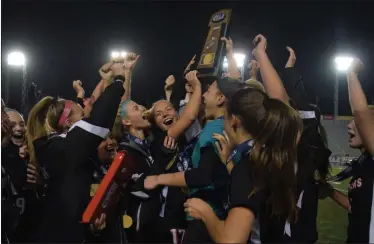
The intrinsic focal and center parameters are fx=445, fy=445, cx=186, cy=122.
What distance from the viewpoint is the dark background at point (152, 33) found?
4.02m

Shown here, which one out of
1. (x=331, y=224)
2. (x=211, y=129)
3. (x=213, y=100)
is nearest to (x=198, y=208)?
(x=211, y=129)

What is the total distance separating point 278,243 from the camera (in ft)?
8.27

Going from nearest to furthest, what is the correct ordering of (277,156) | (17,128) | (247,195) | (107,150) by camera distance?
(247,195) → (277,156) → (107,150) → (17,128)

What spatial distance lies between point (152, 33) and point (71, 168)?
10.6 feet

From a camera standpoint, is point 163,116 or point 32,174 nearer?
point 32,174

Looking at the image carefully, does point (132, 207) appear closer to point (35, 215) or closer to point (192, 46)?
point (35, 215)

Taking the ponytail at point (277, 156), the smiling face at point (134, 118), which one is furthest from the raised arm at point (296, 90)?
the ponytail at point (277, 156)

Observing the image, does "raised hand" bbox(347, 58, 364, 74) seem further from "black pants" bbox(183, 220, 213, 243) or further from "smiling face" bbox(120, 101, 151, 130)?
"smiling face" bbox(120, 101, 151, 130)

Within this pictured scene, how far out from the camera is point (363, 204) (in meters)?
2.66

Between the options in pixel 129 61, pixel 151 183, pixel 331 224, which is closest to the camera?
pixel 151 183

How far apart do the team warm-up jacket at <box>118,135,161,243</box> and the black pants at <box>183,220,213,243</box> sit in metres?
0.63

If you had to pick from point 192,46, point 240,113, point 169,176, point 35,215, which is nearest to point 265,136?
point 240,113

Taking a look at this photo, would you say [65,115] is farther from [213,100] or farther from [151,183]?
[213,100]

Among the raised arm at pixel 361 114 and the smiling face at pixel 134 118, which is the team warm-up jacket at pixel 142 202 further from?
the raised arm at pixel 361 114
